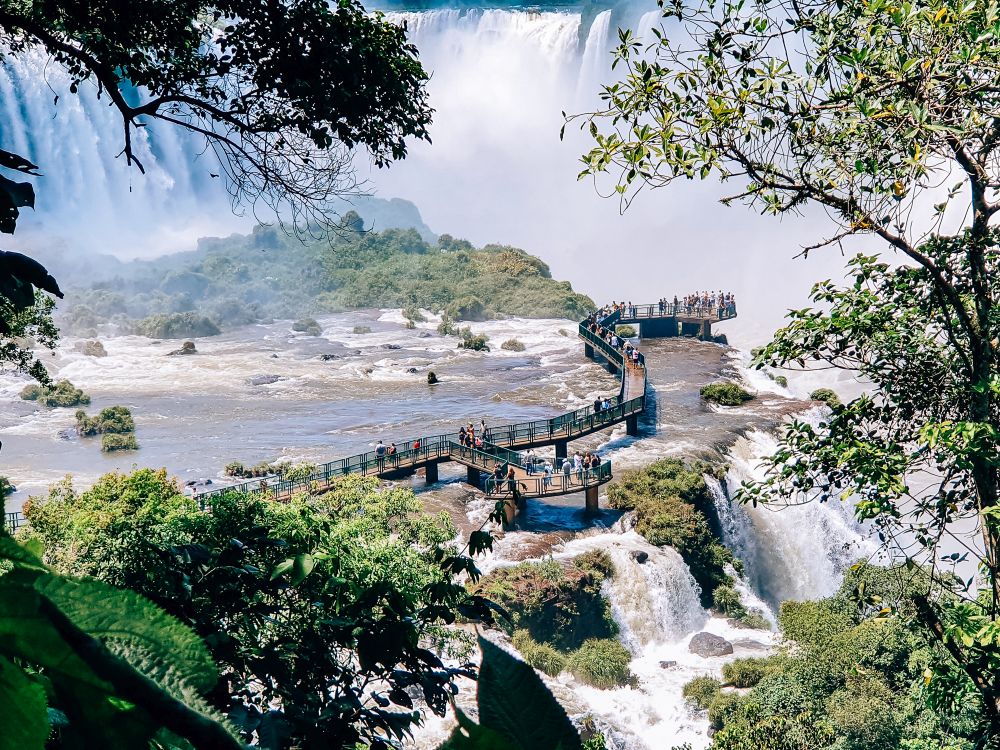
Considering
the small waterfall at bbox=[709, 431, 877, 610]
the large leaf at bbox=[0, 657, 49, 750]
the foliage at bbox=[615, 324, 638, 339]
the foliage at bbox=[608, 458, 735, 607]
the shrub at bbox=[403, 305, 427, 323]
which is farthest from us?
the shrub at bbox=[403, 305, 427, 323]

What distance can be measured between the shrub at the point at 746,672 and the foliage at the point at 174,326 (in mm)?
39869

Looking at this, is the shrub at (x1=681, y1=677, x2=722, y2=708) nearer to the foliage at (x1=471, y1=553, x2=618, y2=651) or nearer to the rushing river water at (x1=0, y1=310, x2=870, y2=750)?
the rushing river water at (x1=0, y1=310, x2=870, y2=750)

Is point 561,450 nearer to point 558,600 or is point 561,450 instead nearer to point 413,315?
point 558,600

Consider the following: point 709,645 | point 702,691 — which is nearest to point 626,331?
point 709,645

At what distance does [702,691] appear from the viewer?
14.9 meters

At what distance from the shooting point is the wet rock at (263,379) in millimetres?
35656

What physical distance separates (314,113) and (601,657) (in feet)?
41.0

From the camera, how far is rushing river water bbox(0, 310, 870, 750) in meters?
17.3

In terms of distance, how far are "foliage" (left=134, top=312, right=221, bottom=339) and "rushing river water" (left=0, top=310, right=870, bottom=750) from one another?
4.48 ft

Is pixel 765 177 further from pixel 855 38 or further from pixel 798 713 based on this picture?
pixel 798 713

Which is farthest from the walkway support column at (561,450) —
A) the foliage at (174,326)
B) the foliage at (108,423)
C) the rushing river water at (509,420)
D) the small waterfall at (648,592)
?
the foliage at (174,326)

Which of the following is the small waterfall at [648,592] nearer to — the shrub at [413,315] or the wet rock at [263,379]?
the wet rock at [263,379]

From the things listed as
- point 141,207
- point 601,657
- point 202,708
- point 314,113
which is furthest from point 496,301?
point 202,708

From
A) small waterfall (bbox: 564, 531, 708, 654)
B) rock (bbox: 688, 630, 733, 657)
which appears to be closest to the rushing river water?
small waterfall (bbox: 564, 531, 708, 654)
